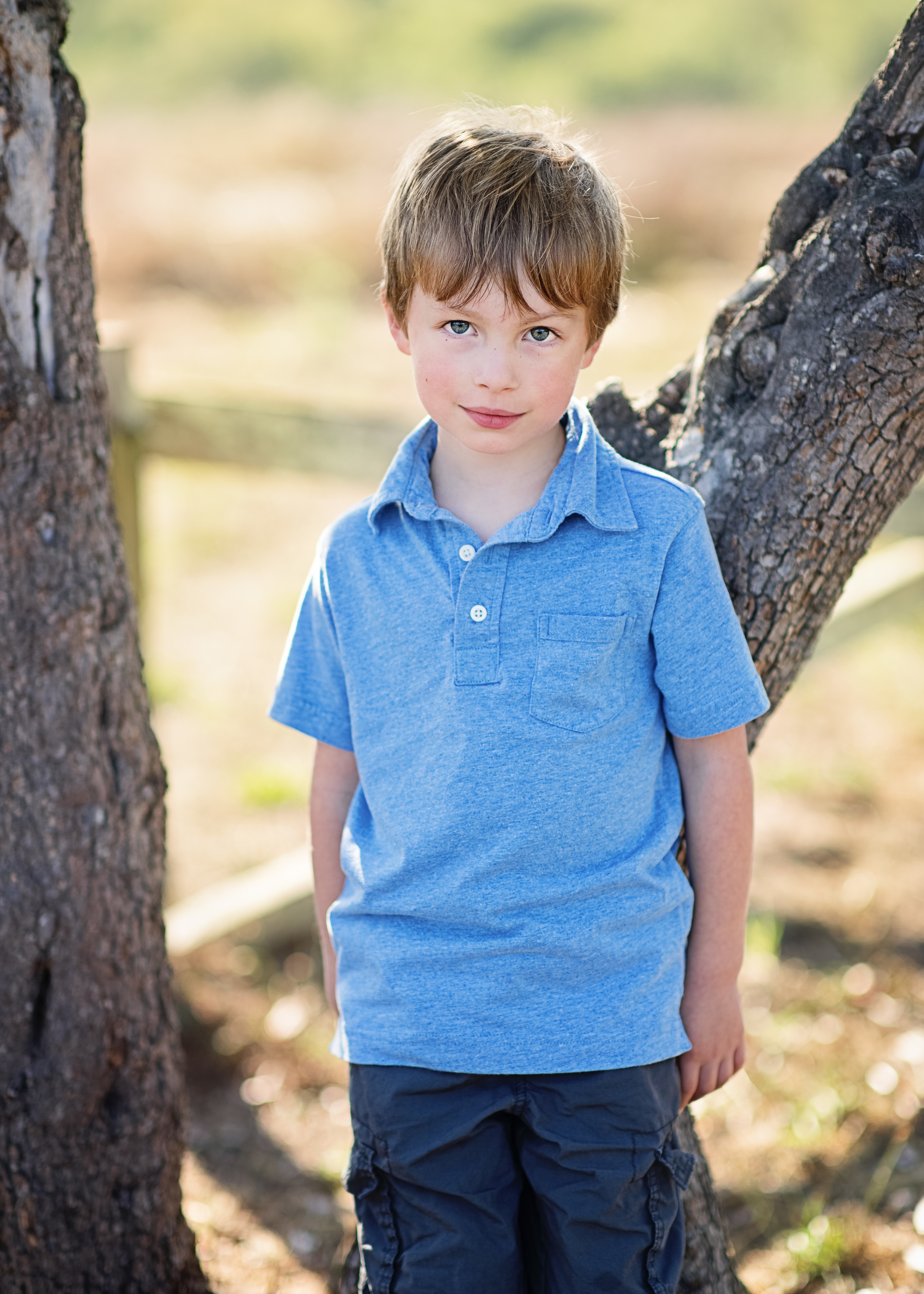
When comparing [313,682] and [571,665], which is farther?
[313,682]

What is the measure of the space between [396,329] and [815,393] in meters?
0.50

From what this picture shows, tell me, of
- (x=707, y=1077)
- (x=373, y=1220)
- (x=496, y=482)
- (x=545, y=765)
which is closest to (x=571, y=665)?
(x=545, y=765)

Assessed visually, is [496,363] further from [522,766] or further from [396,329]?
[522,766]

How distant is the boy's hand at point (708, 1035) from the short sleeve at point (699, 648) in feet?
1.15

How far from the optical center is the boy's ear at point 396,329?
1367mm

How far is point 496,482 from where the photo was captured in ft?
4.48

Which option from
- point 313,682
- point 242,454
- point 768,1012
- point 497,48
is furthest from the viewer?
point 497,48

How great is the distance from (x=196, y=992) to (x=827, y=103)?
68.0 feet

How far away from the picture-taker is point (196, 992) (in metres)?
2.76

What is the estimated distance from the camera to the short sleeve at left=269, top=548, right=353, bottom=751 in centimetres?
145

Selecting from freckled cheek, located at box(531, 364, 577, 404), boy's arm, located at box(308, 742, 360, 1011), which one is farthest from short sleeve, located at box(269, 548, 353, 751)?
freckled cheek, located at box(531, 364, 577, 404)

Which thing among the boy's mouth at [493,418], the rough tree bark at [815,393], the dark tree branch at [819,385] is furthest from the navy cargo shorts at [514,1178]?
the boy's mouth at [493,418]

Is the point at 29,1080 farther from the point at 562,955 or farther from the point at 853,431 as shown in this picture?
the point at 853,431

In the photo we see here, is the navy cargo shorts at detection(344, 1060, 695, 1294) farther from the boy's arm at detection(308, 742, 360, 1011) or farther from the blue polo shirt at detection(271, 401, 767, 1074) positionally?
the boy's arm at detection(308, 742, 360, 1011)
